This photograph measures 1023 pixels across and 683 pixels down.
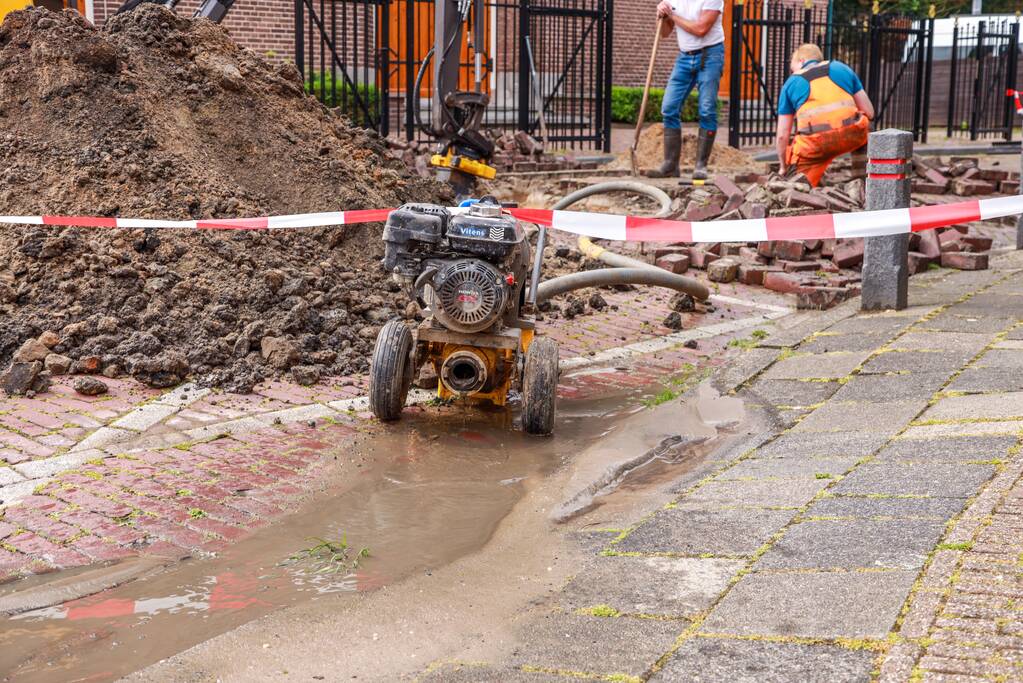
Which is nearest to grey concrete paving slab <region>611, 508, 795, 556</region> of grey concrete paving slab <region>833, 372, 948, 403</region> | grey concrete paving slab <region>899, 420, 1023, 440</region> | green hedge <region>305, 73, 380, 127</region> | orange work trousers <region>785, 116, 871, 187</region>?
grey concrete paving slab <region>899, 420, 1023, 440</region>

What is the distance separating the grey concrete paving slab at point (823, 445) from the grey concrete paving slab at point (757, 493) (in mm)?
467

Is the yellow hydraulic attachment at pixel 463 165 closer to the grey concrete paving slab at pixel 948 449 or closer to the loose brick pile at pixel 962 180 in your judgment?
the grey concrete paving slab at pixel 948 449

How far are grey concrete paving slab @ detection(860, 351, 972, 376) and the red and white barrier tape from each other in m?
0.77

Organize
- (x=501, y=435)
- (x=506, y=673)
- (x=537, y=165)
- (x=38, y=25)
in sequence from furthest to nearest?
(x=537, y=165) → (x=38, y=25) → (x=501, y=435) → (x=506, y=673)

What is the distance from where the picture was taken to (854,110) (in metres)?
12.0

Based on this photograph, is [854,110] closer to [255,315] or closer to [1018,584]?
[255,315]

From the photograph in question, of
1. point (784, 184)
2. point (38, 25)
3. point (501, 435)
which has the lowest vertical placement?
point (501, 435)

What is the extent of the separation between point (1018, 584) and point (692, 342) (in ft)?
15.0

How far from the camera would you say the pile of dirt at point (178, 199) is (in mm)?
7000

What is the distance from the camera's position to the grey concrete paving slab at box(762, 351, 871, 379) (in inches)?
266

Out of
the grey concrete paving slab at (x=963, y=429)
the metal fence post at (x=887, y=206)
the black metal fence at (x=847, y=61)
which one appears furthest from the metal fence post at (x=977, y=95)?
the grey concrete paving slab at (x=963, y=429)

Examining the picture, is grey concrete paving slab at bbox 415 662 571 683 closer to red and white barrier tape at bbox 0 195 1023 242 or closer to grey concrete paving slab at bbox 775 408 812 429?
grey concrete paving slab at bbox 775 408 812 429

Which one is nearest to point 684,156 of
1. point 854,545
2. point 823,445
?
point 823,445

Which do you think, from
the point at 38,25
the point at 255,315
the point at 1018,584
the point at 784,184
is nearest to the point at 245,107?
the point at 38,25
